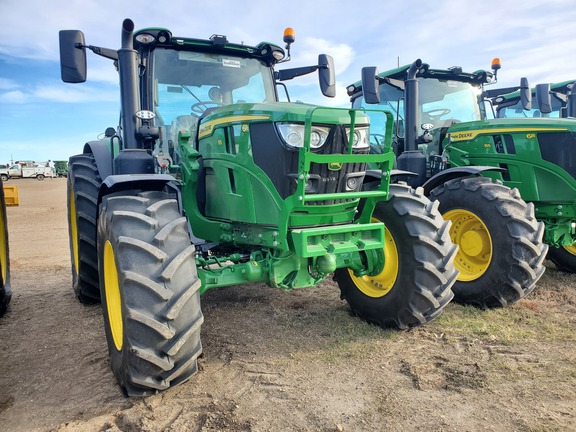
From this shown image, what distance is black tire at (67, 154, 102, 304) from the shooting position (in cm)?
449

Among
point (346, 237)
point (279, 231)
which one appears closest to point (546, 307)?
point (346, 237)

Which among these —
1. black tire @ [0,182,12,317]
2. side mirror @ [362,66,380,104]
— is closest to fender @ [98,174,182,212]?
black tire @ [0,182,12,317]

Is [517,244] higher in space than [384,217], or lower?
lower

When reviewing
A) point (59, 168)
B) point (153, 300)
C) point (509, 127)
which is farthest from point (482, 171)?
point (59, 168)

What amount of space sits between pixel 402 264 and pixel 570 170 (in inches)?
105

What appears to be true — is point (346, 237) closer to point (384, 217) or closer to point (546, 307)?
point (384, 217)

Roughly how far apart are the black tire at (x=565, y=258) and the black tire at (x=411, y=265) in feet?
10.7

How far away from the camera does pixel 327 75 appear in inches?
181

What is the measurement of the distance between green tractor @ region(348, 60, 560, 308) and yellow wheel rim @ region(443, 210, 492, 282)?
10 mm

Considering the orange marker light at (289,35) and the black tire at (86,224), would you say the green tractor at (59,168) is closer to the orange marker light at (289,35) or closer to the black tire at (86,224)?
the black tire at (86,224)

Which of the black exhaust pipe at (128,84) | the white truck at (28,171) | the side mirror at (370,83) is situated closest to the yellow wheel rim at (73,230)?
the black exhaust pipe at (128,84)

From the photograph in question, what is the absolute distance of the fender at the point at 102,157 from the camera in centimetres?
459

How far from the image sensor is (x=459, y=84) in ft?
22.2

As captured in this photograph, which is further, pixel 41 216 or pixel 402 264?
pixel 41 216
